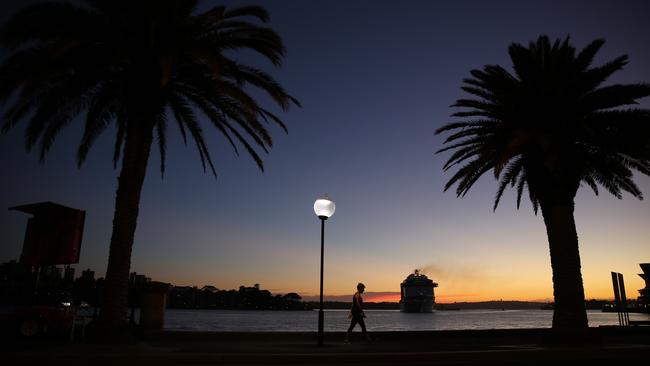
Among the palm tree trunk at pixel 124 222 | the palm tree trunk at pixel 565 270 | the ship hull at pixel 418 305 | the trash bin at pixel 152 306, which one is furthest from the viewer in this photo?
the ship hull at pixel 418 305

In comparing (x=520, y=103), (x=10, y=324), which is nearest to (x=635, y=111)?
(x=520, y=103)

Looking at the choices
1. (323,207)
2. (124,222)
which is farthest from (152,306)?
(323,207)

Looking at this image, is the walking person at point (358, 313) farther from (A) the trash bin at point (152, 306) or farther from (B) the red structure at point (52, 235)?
(B) the red structure at point (52, 235)

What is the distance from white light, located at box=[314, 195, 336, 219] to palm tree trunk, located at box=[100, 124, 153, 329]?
16.8ft

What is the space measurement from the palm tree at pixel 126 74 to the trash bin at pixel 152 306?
2.07 m

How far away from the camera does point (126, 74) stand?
13594mm

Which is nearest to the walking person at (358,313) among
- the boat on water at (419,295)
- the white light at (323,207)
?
the white light at (323,207)

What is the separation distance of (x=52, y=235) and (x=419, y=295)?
18068cm

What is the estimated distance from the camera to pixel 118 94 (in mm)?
13883

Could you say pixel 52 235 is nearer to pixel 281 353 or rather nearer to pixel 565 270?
pixel 281 353

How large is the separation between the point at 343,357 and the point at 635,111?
1278 cm

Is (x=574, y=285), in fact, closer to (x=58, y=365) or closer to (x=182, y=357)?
(x=182, y=357)

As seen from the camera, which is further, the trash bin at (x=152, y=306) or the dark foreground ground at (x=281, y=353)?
the trash bin at (x=152, y=306)

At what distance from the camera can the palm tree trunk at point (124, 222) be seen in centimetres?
1260
